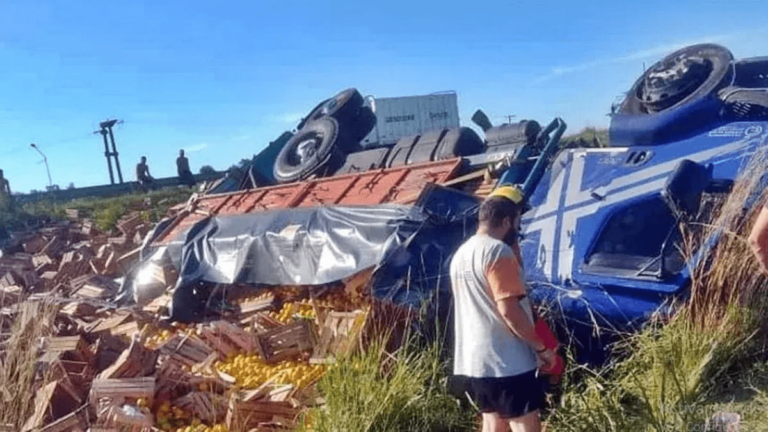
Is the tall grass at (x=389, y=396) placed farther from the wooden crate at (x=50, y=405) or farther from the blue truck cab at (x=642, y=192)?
the wooden crate at (x=50, y=405)

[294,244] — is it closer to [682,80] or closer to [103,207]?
[682,80]

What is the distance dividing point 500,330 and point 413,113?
15735mm

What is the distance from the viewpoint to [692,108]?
634 centimetres

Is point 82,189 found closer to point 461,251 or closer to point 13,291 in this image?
point 13,291

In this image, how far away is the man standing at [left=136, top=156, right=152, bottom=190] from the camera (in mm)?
22656

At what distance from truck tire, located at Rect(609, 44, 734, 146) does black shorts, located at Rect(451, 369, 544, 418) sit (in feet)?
11.4

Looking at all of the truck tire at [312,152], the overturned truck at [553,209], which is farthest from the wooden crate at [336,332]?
the truck tire at [312,152]

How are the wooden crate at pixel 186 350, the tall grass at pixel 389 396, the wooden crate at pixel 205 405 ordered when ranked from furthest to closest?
the wooden crate at pixel 186 350 < the wooden crate at pixel 205 405 < the tall grass at pixel 389 396

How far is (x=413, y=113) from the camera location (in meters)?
19.1

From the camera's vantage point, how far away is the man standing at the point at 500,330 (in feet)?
11.9

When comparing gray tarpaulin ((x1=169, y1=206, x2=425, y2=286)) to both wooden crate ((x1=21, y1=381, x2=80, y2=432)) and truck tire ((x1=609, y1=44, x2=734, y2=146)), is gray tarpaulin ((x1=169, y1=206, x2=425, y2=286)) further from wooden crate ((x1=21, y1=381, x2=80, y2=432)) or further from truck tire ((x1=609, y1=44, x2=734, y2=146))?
wooden crate ((x1=21, y1=381, x2=80, y2=432))

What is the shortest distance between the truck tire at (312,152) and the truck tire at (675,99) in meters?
3.97

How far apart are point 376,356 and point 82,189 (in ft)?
66.5

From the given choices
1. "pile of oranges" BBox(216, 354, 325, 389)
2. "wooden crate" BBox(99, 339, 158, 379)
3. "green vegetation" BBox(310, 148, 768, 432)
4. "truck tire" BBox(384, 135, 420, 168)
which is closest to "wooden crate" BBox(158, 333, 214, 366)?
"pile of oranges" BBox(216, 354, 325, 389)
